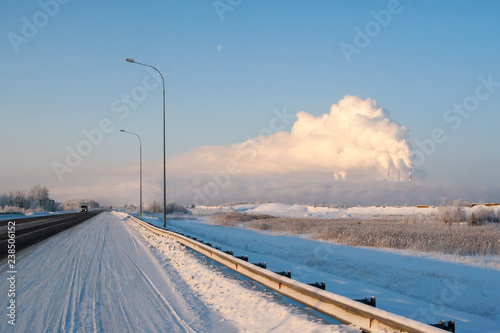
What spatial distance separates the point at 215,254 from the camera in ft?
40.4

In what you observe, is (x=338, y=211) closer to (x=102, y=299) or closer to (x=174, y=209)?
(x=174, y=209)

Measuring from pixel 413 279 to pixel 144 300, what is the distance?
8.16 meters

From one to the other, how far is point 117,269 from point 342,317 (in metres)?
8.10

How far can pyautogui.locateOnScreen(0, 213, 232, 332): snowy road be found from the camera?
6262 millimetres

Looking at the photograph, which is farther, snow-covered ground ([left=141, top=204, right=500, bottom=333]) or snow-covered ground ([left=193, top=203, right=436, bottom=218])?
snow-covered ground ([left=193, top=203, right=436, bottom=218])

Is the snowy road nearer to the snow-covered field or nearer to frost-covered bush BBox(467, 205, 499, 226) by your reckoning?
the snow-covered field

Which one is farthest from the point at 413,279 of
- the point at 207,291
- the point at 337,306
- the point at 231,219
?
the point at 231,219

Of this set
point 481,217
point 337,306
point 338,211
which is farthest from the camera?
point 338,211

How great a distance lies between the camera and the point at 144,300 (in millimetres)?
7859

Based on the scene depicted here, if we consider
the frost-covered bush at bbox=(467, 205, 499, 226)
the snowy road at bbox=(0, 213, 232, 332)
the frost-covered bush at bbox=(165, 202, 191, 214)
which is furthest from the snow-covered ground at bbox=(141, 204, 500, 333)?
the frost-covered bush at bbox=(165, 202, 191, 214)

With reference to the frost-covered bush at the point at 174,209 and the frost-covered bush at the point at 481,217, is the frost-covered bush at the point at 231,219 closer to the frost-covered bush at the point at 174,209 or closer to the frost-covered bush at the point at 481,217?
the frost-covered bush at the point at 481,217

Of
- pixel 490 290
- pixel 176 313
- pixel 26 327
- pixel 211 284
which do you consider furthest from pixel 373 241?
pixel 26 327

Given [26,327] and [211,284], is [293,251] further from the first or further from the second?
[26,327]

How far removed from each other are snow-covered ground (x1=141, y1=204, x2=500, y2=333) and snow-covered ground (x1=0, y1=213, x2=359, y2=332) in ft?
6.57
